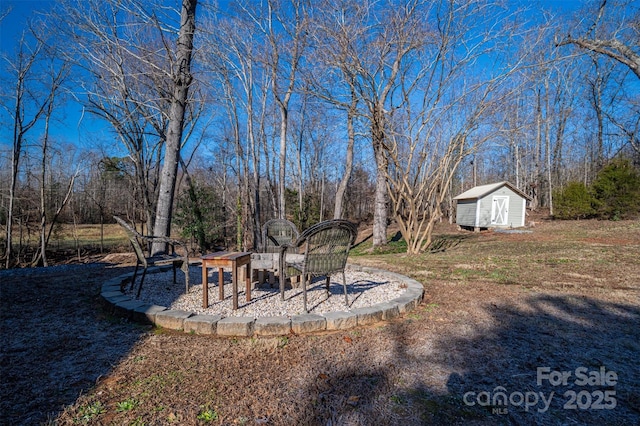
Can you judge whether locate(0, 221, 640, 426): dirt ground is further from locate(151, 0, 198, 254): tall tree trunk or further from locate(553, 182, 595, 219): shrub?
locate(553, 182, 595, 219): shrub

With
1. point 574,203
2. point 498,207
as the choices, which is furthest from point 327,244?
point 574,203

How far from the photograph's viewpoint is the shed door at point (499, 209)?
16.6m

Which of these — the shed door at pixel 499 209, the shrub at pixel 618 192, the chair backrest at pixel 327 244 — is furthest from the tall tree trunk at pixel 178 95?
the shrub at pixel 618 192

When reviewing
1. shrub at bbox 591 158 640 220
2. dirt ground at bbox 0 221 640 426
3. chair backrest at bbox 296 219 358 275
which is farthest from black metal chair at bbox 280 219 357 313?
shrub at bbox 591 158 640 220

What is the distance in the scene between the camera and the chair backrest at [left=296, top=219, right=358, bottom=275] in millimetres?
2945

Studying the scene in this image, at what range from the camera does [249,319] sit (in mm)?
2586

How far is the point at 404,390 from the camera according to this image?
1748 mm

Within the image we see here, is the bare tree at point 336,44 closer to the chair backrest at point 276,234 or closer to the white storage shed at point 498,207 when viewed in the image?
the chair backrest at point 276,234

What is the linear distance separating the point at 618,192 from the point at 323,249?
691 inches

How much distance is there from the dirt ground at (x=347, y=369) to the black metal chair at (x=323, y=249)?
0.70 meters

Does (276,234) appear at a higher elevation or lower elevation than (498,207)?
lower

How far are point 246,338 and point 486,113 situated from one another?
687 cm

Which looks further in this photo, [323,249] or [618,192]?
[618,192]

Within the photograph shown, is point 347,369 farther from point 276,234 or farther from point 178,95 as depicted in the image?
point 178,95
